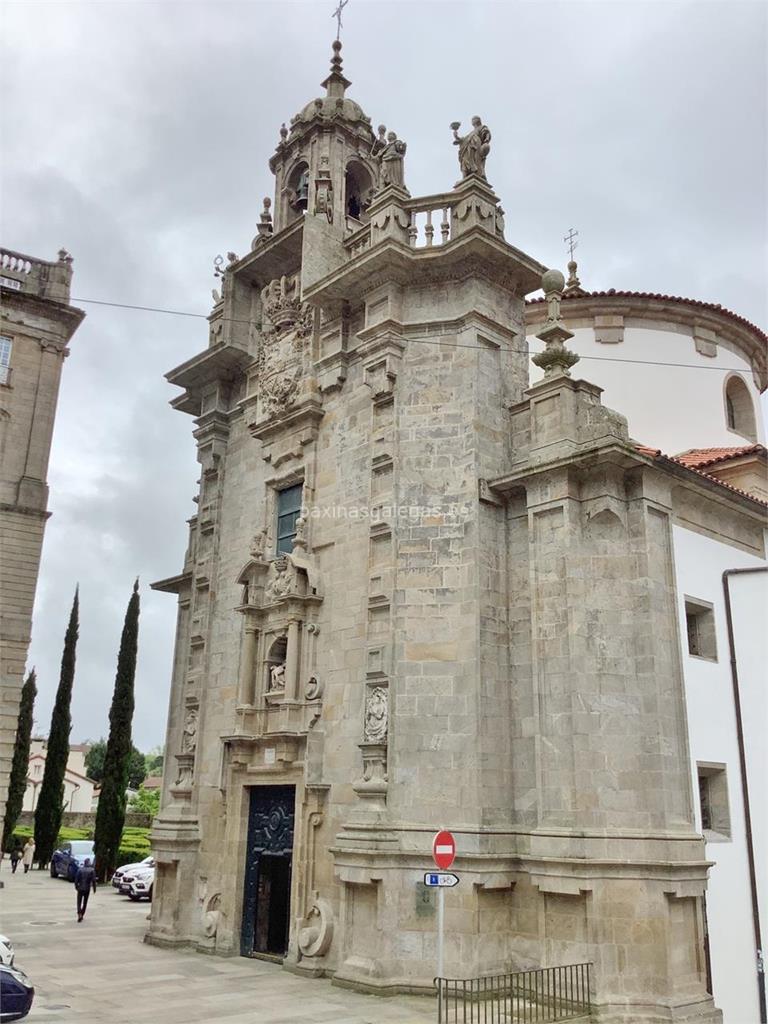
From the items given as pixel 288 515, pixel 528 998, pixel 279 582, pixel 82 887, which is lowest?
pixel 528 998

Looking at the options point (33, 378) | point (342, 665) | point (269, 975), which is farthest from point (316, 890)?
point (33, 378)

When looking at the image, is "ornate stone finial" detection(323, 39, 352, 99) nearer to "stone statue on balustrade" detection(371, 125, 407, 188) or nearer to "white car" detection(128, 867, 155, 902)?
"stone statue on balustrade" detection(371, 125, 407, 188)

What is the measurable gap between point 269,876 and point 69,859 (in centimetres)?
1994

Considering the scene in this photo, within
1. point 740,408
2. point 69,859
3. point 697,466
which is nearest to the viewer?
point 697,466

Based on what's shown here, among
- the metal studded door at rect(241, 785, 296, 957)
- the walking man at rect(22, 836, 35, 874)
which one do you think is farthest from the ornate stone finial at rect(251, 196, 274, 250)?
the walking man at rect(22, 836, 35, 874)

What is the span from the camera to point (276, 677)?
675 inches

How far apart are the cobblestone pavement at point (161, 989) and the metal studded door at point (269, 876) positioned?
1.68ft

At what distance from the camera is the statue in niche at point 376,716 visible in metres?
14.2

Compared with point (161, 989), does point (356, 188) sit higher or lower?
higher

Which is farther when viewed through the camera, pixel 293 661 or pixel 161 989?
pixel 293 661

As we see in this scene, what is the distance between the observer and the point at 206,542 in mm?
20734

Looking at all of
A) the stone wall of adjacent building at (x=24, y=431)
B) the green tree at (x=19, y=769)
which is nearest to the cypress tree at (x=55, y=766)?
the green tree at (x=19, y=769)

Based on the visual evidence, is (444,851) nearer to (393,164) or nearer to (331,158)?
(393,164)

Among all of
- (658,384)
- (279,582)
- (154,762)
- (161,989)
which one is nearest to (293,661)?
(279,582)
